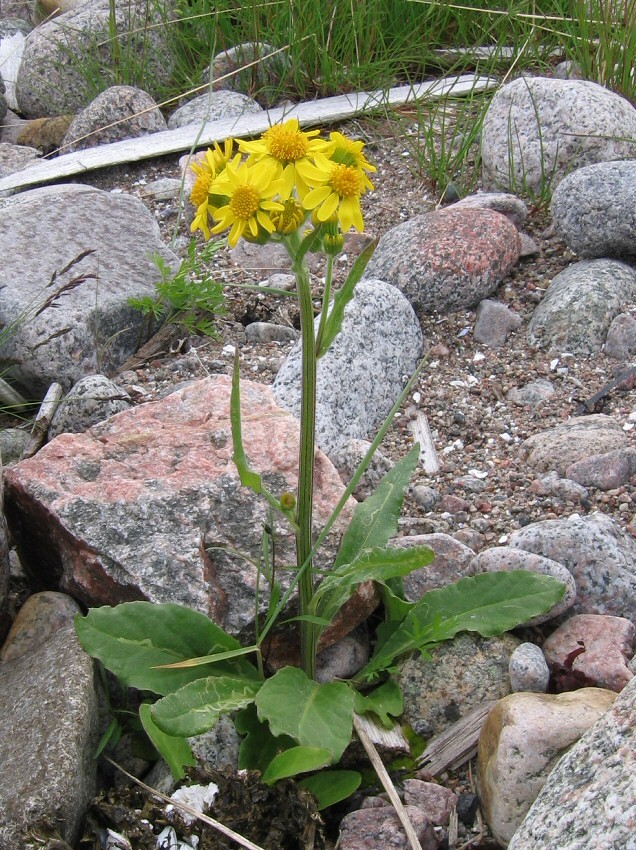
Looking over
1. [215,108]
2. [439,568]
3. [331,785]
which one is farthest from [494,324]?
[215,108]

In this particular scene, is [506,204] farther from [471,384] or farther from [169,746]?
[169,746]

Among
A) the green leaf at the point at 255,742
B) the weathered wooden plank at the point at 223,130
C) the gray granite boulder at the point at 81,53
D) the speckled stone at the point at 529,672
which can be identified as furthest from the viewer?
the gray granite boulder at the point at 81,53

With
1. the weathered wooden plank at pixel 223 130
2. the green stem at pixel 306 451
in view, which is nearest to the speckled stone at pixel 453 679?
the green stem at pixel 306 451

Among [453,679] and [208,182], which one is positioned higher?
[208,182]

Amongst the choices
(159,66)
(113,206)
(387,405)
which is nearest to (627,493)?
(387,405)

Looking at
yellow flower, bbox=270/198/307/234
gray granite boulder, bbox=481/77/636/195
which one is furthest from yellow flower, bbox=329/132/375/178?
gray granite boulder, bbox=481/77/636/195

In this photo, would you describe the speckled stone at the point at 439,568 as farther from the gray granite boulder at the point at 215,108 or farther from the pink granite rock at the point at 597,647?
the gray granite boulder at the point at 215,108
